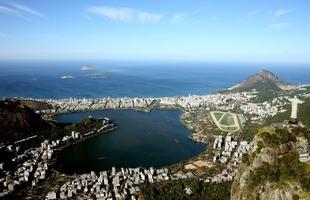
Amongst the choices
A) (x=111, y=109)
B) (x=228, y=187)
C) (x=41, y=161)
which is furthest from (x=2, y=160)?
(x=111, y=109)

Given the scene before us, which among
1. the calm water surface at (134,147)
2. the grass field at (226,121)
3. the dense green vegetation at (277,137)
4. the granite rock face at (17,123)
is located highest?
the dense green vegetation at (277,137)

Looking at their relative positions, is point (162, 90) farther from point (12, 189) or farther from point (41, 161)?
point (12, 189)

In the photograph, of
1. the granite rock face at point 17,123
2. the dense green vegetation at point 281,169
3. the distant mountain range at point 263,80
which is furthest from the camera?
the distant mountain range at point 263,80

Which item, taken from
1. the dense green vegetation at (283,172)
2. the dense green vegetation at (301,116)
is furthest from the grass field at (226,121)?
the dense green vegetation at (283,172)

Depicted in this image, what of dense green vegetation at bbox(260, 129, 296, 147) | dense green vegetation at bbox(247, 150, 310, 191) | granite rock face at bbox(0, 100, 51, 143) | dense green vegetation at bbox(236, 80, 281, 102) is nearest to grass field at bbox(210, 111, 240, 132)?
dense green vegetation at bbox(236, 80, 281, 102)

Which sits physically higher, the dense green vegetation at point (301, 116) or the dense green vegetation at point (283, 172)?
the dense green vegetation at point (283, 172)

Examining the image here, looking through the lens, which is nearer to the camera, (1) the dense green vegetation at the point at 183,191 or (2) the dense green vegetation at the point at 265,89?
(1) the dense green vegetation at the point at 183,191

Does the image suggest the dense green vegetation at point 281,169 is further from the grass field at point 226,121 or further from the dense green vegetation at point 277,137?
the grass field at point 226,121
